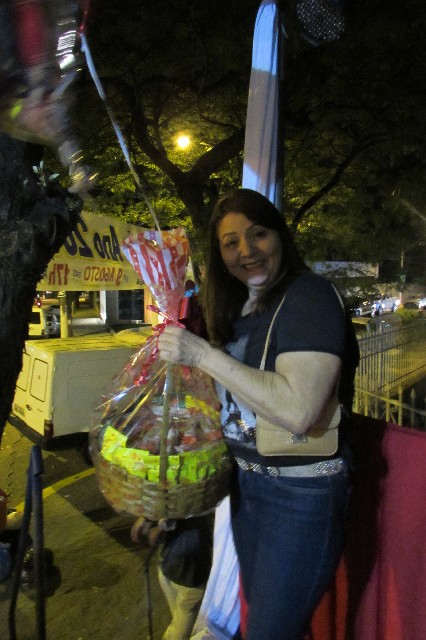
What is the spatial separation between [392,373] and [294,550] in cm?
596

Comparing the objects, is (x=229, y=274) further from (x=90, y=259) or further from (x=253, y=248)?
(x=90, y=259)

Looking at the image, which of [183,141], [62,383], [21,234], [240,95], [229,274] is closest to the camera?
[229,274]

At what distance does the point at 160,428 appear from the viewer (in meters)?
1.68

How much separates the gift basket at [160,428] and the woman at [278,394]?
0.37 feet

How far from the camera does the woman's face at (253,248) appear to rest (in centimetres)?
163

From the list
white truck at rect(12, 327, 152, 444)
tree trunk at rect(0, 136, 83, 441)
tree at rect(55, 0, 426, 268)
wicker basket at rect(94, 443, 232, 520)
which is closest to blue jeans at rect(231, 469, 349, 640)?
wicker basket at rect(94, 443, 232, 520)

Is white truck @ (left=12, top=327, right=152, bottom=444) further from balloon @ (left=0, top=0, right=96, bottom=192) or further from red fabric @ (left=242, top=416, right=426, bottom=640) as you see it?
balloon @ (left=0, top=0, right=96, bottom=192)

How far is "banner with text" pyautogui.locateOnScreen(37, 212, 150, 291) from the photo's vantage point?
6.59 meters

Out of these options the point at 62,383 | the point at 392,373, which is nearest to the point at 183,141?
the point at 62,383

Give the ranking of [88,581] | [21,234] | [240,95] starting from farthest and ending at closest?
[240,95] < [88,581] < [21,234]

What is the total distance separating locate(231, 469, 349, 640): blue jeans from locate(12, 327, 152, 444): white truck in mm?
4379

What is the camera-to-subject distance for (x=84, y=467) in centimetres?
590

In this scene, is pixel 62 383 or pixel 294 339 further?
pixel 62 383

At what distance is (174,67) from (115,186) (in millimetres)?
4847
